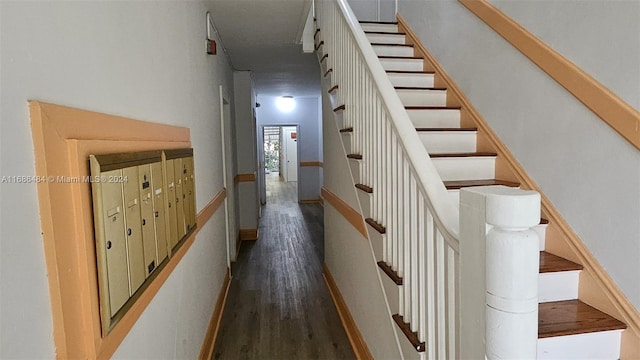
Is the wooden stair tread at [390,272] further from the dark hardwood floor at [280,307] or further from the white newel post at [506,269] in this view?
the dark hardwood floor at [280,307]

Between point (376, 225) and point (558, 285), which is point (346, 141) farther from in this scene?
point (558, 285)

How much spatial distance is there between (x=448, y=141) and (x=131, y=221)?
206cm

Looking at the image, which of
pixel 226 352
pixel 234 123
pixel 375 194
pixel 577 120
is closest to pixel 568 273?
pixel 577 120

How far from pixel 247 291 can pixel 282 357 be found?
1.27 meters

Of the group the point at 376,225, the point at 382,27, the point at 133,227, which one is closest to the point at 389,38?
the point at 382,27

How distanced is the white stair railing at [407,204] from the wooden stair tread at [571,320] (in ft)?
1.55

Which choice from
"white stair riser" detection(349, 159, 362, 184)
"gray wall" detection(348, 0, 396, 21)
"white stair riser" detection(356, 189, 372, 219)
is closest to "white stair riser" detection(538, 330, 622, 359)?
"white stair riser" detection(356, 189, 372, 219)

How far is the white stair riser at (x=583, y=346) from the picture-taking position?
1.45 m

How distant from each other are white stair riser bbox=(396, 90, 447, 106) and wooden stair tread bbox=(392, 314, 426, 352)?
175cm

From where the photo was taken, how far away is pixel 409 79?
3.13 m

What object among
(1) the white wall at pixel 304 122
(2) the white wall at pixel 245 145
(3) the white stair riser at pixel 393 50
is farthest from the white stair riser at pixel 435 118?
(1) the white wall at pixel 304 122

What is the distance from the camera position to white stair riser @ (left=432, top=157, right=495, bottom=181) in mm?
2359

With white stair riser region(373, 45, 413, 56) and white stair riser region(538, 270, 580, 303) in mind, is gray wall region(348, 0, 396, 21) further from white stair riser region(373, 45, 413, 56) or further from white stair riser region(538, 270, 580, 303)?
white stair riser region(538, 270, 580, 303)

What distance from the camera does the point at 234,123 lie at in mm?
5621
